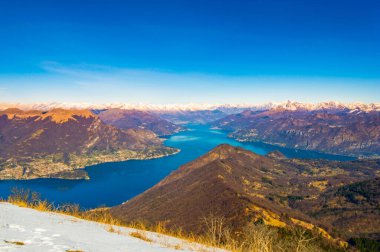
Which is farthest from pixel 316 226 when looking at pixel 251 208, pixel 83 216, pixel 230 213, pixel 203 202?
pixel 83 216

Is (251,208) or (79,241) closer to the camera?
(79,241)

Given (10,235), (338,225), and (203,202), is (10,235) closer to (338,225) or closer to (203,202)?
(203,202)

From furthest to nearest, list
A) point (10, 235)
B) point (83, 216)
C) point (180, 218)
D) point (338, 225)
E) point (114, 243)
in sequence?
point (338, 225) → point (180, 218) → point (83, 216) → point (114, 243) → point (10, 235)

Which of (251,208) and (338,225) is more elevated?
(251,208)

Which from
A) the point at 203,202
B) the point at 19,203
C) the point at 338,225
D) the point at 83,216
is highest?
the point at 19,203

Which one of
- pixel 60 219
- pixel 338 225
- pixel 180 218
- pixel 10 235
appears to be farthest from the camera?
pixel 338 225

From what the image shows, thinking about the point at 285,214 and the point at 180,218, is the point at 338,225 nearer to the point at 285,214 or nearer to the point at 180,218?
the point at 285,214

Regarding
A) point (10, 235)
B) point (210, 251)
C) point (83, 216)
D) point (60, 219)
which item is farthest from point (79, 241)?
point (83, 216)
